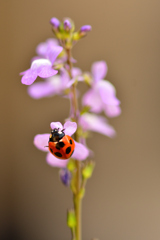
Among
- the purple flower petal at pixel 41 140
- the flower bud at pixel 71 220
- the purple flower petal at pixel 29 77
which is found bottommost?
the flower bud at pixel 71 220

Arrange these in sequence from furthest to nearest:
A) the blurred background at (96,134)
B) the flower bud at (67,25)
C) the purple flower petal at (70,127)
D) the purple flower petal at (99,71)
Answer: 1. the blurred background at (96,134)
2. the purple flower petal at (99,71)
3. the flower bud at (67,25)
4. the purple flower petal at (70,127)

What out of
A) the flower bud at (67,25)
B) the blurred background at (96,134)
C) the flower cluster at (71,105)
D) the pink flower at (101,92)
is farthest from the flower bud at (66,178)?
the blurred background at (96,134)

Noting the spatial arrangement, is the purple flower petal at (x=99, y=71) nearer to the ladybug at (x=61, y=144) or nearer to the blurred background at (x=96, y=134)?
the ladybug at (x=61, y=144)

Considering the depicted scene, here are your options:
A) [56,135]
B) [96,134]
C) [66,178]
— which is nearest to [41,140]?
[56,135]

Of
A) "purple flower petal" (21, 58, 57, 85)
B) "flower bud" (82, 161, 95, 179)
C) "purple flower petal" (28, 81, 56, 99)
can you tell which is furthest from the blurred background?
"purple flower petal" (21, 58, 57, 85)

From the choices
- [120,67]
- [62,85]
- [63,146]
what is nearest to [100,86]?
[62,85]

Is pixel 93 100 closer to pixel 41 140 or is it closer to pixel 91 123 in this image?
pixel 91 123
